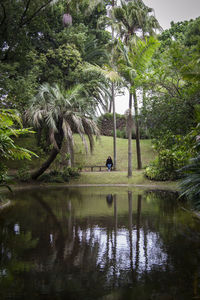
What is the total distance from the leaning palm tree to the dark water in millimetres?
8287

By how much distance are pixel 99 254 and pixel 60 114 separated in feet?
45.3

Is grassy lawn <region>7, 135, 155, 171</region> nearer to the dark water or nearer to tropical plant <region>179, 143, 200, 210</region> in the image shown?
the dark water

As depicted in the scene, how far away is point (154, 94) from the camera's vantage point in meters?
16.5

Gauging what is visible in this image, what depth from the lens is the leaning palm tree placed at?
1858 centimetres

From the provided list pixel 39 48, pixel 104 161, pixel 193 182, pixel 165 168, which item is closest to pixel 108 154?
pixel 104 161

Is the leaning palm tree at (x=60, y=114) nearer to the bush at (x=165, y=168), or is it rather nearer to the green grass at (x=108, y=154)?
the bush at (x=165, y=168)

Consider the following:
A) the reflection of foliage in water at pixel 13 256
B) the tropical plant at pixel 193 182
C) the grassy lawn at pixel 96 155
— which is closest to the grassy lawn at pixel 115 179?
the grassy lawn at pixel 96 155

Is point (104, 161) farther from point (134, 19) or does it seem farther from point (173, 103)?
point (173, 103)

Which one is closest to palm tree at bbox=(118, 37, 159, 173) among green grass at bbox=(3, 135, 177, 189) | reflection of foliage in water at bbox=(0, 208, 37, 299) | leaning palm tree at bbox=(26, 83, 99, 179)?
green grass at bbox=(3, 135, 177, 189)

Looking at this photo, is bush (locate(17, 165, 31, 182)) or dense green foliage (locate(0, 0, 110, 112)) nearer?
dense green foliage (locate(0, 0, 110, 112))

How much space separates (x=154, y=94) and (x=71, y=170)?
7.80 meters

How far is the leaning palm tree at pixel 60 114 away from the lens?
61.0ft

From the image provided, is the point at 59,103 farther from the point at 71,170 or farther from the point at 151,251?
the point at 151,251

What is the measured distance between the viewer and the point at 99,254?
6.00 m
